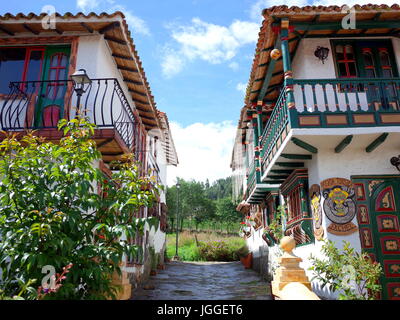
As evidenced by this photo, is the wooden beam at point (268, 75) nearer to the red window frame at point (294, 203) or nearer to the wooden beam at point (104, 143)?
the red window frame at point (294, 203)

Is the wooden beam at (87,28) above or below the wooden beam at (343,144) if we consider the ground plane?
above

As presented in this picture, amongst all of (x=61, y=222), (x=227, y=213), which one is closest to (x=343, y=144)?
(x=61, y=222)

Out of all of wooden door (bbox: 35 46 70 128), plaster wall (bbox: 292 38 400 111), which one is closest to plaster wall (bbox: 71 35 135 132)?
wooden door (bbox: 35 46 70 128)

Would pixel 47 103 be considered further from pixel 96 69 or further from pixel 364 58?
pixel 364 58

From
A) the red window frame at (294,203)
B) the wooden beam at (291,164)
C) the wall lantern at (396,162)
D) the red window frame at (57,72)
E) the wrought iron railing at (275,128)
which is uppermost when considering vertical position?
the red window frame at (57,72)

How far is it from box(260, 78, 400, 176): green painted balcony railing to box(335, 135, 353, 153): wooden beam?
0.81ft

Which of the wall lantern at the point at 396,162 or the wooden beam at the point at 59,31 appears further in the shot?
the wooden beam at the point at 59,31

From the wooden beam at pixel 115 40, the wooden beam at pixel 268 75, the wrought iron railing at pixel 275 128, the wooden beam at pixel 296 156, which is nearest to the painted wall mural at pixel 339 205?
the wooden beam at pixel 296 156

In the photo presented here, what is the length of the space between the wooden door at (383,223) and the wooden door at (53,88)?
6334 millimetres

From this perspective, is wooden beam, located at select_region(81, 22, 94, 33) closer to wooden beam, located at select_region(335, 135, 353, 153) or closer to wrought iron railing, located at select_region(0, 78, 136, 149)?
wrought iron railing, located at select_region(0, 78, 136, 149)

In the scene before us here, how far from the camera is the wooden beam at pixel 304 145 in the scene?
6.48 metres

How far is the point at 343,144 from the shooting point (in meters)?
6.58

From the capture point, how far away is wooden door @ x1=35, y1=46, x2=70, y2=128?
7172 mm

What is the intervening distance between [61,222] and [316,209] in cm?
496
